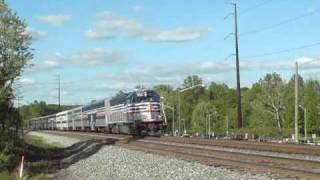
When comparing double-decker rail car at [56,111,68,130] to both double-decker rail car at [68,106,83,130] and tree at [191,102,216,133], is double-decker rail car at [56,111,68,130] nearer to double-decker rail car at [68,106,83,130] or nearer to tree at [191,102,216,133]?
double-decker rail car at [68,106,83,130]

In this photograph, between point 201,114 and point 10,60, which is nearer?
point 10,60

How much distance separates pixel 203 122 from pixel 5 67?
4949 inches

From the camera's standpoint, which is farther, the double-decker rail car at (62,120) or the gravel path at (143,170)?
the double-decker rail car at (62,120)

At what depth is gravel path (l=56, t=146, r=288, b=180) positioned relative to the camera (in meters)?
18.4

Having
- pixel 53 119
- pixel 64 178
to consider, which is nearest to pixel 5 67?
pixel 64 178


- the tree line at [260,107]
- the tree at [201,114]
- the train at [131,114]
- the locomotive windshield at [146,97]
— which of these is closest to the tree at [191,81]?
the tree line at [260,107]

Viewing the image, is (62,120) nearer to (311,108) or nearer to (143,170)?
(311,108)

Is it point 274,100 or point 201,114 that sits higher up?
point 274,100

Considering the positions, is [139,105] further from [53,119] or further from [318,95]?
[318,95]

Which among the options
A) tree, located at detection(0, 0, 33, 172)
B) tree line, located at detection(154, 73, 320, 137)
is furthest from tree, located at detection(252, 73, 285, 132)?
tree, located at detection(0, 0, 33, 172)

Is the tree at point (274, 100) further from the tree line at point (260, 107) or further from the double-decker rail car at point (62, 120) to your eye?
the double-decker rail car at point (62, 120)

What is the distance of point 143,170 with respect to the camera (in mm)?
21406

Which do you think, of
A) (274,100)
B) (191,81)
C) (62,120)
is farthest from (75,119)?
(191,81)

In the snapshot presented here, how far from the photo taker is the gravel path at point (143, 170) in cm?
1842
